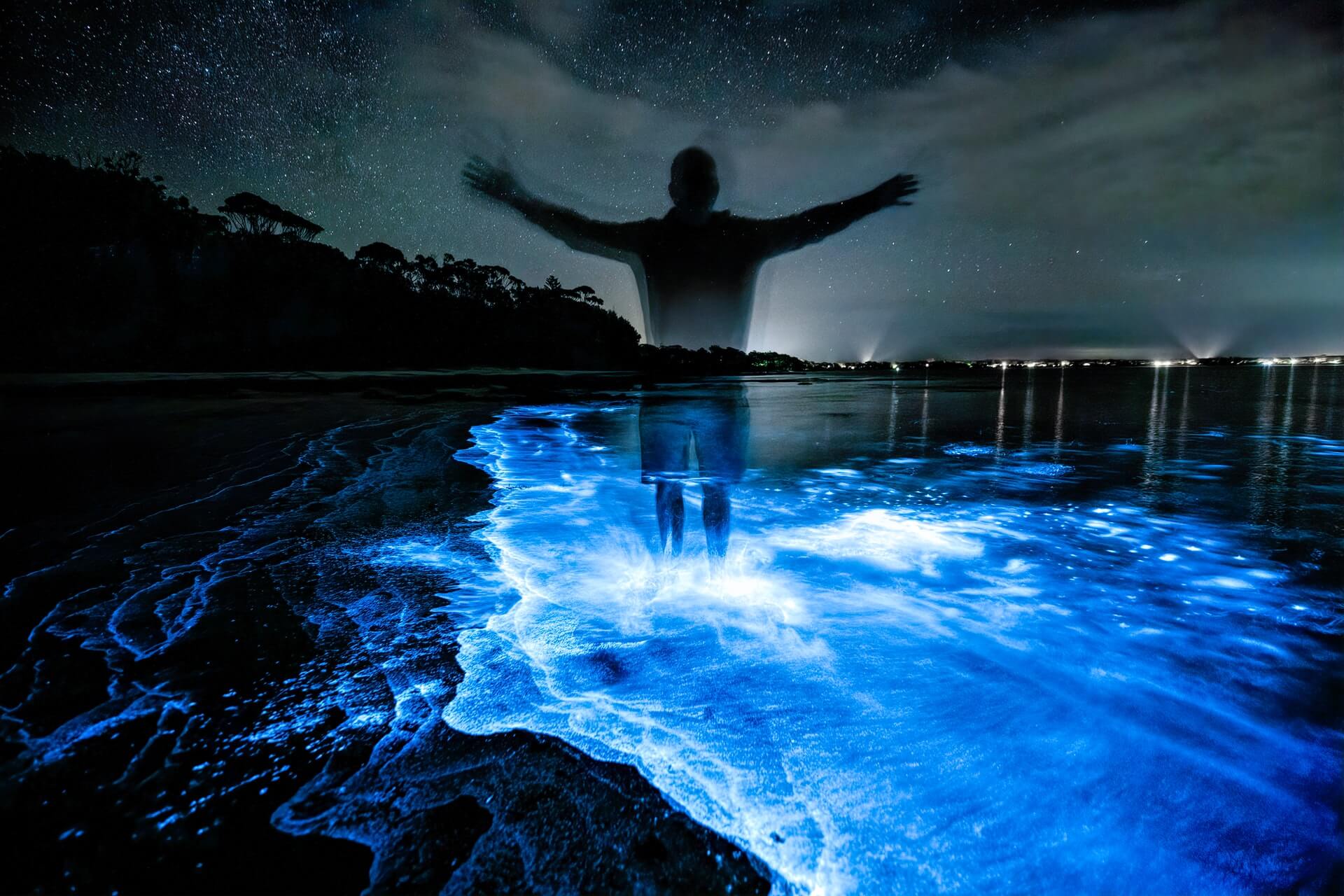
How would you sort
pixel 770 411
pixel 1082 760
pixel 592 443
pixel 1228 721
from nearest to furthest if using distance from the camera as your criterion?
pixel 1082 760
pixel 1228 721
pixel 592 443
pixel 770 411

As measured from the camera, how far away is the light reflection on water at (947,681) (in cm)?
160

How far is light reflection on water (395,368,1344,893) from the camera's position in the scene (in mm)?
1604

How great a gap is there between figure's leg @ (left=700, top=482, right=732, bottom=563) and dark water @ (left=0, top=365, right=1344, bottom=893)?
0.14 meters

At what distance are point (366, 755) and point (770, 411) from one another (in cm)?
1898

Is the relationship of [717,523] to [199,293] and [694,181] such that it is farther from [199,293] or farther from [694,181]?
[199,293]

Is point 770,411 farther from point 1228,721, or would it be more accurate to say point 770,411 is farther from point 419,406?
point 1228,721

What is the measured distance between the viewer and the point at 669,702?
7.31 feet

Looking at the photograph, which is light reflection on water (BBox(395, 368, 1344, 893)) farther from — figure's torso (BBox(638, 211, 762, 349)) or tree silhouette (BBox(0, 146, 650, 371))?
tree silhouette (BBox(0, 146, 650, 371))

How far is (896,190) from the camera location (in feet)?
13.8

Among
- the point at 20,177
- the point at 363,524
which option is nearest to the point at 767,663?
the point at 363,524

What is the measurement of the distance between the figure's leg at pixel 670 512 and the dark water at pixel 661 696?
216mm

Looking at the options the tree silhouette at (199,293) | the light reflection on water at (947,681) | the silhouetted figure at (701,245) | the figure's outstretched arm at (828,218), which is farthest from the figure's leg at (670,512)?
the tree silhouette at (199,293)

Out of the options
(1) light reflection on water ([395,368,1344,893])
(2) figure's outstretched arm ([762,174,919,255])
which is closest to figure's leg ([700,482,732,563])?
(1) light reflection on water ([395,368,1344,893])

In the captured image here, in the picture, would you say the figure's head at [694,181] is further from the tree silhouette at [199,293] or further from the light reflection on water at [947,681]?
the tree silhouette at [199,293]
